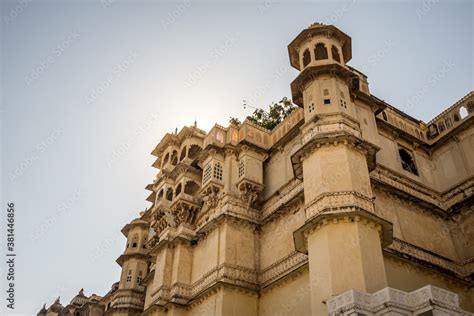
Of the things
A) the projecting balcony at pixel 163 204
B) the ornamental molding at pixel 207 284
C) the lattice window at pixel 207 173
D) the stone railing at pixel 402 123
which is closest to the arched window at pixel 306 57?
the stone railing at pixel 402 123

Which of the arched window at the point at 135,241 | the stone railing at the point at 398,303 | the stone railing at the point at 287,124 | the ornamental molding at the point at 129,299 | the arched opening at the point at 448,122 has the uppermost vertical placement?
the arched opening at the point at 448,122

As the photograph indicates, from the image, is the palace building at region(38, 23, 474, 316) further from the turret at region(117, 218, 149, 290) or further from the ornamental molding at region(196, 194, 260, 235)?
the turret at region(117, 218, 149, 290)

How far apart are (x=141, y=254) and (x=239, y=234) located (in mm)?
12907

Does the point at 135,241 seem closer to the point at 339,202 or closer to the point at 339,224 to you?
the point at 339,202

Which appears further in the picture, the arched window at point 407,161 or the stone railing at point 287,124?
the stone railing at point 287,124

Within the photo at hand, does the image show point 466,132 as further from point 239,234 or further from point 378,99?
point 239,234

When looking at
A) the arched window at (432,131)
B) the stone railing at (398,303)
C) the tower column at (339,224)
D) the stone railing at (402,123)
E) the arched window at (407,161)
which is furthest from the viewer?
the arched window at (432,131)

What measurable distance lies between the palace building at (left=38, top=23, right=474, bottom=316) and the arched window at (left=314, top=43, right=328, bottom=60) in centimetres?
7

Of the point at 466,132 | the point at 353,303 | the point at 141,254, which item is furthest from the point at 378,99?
the point at 141,254

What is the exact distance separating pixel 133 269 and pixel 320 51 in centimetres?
1974

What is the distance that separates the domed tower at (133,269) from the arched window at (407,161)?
61.1 ft

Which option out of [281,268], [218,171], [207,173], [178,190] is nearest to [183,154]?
[178,190]

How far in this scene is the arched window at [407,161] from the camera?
26.0 metres

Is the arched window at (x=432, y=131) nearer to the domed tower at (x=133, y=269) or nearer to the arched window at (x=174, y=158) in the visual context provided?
the arched window at (x=174, y=158)
